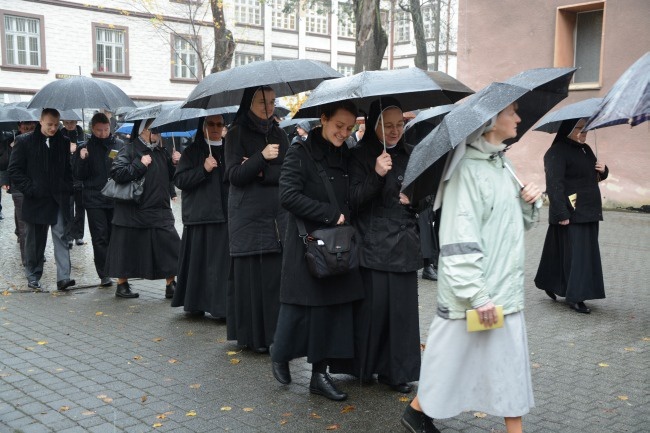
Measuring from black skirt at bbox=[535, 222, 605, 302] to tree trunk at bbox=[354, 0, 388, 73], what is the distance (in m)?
10.2

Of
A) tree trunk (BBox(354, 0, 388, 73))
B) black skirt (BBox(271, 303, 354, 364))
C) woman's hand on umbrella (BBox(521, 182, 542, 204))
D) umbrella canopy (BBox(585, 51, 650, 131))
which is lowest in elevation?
black skirt (BBox(271, 303, 354, 364))

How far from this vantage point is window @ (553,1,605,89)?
18094 millimetres

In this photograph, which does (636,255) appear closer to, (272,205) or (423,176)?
(272,205)

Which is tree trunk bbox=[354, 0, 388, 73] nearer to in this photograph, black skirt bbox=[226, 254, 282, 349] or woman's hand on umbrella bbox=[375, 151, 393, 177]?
black skirt bbox=[226, 254, 282, 349]

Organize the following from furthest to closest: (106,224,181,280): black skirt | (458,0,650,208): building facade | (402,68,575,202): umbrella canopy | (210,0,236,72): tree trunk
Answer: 1. (210,0,236,72): tree trunk
2. (458,0,650,208): building facade
3. (106,224,181,280): black skirt
4. (402,68,575,202): umbrella canopy

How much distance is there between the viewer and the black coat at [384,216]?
5.21 metres

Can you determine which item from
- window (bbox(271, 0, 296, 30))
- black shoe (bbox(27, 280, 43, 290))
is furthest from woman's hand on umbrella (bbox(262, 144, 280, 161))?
window (bbox(271, 0, 296, 30))

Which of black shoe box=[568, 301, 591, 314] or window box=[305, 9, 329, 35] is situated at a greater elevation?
window box=[305, 9, 329, 35]

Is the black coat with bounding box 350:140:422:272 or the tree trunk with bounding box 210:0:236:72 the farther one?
the tree trunk with bounding box 210:0:236:72

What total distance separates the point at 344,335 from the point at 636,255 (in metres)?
8.39

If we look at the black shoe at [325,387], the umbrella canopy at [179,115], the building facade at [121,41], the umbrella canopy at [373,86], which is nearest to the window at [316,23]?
the building facade at [121,41]

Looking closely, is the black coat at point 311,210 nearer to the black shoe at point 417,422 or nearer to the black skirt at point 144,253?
the black shoe at point 417,422

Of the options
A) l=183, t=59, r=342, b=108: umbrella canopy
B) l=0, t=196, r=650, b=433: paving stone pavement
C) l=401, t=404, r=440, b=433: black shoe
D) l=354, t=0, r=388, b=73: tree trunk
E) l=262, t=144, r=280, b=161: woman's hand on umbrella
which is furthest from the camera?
l=354, t=0, r=388, b=73: tree trunk

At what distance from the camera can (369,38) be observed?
1797 cm
